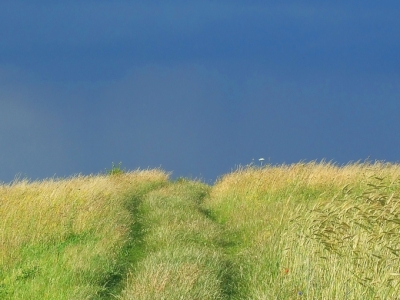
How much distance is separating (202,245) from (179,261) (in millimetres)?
2359

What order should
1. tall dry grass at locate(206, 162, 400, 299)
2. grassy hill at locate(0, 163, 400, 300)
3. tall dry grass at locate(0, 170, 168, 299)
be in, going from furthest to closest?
tall dry grass at locate(0, 170, 168, 299) → grassy hill at locate(0, 163, 400, 300) → tall dry grass at locate(206, 162, 400, 299)

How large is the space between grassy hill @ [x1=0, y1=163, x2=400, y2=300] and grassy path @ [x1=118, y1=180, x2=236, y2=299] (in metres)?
0.03

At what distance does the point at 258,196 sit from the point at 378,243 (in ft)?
33.0

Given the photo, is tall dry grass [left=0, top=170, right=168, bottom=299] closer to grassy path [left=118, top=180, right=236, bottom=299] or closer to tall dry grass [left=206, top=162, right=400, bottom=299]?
grassy path [left=118, top=180, right=236, bottom=299]

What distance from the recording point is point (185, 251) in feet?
30.7

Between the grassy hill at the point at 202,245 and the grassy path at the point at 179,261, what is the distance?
0.03 m

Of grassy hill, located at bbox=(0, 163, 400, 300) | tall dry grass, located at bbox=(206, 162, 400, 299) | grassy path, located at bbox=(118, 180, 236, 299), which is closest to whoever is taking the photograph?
tall dry grass, located at bbox=(206, 162, 400, 299)

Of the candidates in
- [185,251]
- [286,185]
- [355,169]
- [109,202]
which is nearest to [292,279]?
[185,251]

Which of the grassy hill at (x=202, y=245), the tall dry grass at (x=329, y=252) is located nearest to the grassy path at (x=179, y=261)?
the grassy hill at (x=202, y=245)

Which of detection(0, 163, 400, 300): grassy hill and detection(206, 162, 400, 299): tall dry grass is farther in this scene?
detection(0, 163, 400, 300): grassy hill

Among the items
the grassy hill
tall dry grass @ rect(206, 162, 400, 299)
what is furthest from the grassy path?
tall dry grass @ rect(206, 162, 400, 299)

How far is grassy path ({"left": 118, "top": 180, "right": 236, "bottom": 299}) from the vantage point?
7.22m

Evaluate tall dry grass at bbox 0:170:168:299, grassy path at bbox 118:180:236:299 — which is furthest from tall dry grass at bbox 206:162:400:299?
tall dry grass at bbox 0:170:168:299

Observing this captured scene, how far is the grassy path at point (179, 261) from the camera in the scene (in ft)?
23.7
